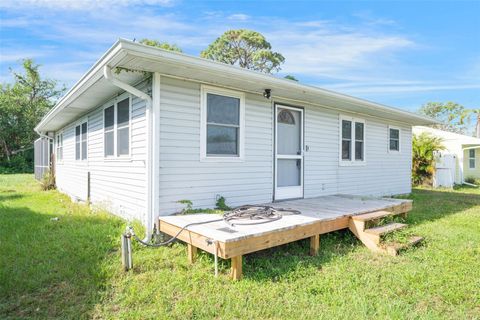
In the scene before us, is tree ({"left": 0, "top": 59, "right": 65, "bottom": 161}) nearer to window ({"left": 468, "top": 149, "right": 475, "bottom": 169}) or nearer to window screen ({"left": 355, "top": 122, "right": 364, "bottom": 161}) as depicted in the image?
window screen ({"left": 355, "top": 122, "right": 364, "bottom": 161})

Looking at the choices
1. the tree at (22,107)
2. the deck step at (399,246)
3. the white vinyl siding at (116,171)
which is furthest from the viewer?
the tree at (22,107)

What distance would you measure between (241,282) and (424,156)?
504 inches

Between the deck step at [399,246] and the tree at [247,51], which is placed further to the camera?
the tree at [247,51]

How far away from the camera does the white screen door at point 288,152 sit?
19.5ft

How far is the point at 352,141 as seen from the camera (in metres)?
7.62

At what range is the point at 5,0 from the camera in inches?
279

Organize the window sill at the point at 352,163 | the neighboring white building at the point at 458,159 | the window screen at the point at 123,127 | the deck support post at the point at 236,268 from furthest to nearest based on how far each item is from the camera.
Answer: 1. the neighboring white building at the point at 458,159
2. the window sill at the point at 352,163
3. the window screen at the point at 123,127
4. the deck support post at the point at 236,268

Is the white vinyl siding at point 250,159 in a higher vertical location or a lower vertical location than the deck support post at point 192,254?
higher

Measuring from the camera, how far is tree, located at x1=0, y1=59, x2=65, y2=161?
22.4 metres

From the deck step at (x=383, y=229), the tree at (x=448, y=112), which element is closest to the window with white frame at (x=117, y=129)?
the deck step at (x=383, y=229)

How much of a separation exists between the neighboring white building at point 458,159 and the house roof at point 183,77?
7342 millimetres

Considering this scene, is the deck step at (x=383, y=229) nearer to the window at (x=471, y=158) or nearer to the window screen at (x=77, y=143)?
the window screen at (x=77, y=143)

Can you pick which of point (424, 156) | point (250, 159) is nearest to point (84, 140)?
point (250, 159)

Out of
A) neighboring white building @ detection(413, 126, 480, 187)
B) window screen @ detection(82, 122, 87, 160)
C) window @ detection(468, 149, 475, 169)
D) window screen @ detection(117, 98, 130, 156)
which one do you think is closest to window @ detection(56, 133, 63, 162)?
window screen @ detection(82, 122, 87, 160)
